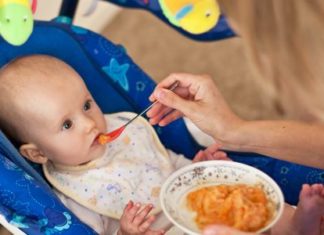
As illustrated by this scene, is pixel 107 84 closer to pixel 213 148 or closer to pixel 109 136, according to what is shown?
pixel 109 136

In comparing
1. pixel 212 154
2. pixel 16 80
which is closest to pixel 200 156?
pixel 212 154

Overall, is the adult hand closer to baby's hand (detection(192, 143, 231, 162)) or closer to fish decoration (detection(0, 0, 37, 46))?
baby's hand (detection(192, 143, 231, 162))

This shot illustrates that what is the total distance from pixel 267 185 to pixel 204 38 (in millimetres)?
464

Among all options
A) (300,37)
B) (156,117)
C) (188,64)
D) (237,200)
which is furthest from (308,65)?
(188,64)

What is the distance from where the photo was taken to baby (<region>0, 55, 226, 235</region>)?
1.27m

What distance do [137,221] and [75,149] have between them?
9.4 inches

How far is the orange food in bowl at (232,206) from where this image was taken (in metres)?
1.09

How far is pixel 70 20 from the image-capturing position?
58.7 inches

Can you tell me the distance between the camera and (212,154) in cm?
136

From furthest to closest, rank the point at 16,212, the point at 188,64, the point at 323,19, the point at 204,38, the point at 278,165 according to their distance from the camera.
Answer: the point at 188,64 → the point at 204,38 → the point at 278,165 → the point at 16,212 → the point at 323,19

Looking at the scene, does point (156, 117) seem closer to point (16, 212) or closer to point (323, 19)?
point (16, 212)

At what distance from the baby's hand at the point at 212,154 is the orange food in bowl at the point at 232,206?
17 cm

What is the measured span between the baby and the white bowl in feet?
0.22

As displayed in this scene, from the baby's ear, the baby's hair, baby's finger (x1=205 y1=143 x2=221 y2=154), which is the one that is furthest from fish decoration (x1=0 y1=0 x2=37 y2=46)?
baby's finger (x1=205 y1=143 x2=221 y2=154)
